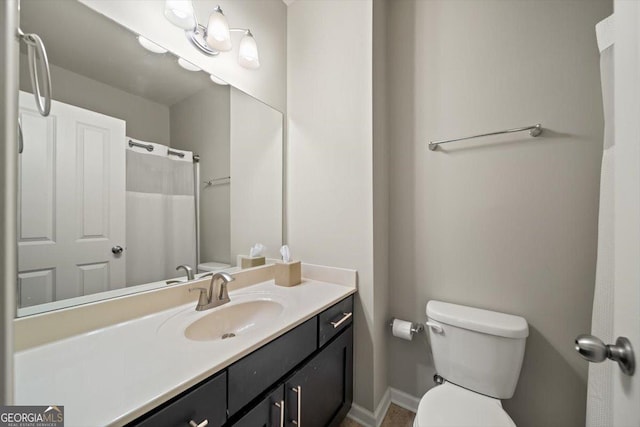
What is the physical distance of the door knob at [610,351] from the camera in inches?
17.5

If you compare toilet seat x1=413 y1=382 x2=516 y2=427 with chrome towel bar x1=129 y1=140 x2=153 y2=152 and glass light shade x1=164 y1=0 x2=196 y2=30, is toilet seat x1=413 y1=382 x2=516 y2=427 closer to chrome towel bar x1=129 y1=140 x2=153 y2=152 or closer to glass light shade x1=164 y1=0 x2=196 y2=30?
chrome towel bar x1=129 y1=140 x2=153 y2=152

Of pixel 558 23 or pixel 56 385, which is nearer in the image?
pixel 56 385

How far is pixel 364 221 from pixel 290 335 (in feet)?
2.31

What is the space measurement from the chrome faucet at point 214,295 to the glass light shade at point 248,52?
116 centimetres

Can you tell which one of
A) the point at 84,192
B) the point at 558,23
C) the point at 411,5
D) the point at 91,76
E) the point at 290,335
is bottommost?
the point at 290,335

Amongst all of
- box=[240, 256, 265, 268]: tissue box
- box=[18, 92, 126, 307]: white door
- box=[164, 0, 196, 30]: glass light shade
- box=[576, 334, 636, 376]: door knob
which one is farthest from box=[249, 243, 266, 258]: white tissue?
box=[576, 334, 636, 376]: door knob

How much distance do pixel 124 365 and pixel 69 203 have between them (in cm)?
58

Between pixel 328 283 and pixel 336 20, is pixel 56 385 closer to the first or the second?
pixel 328 283

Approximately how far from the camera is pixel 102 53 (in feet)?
3.03

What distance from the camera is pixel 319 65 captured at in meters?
1.52

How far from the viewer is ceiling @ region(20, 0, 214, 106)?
2.58 feet

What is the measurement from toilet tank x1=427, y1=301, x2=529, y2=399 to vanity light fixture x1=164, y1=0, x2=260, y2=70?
5.63ft

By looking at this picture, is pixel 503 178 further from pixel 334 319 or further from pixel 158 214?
pixel 158 214

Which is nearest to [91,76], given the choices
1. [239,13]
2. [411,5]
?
[239,13]
